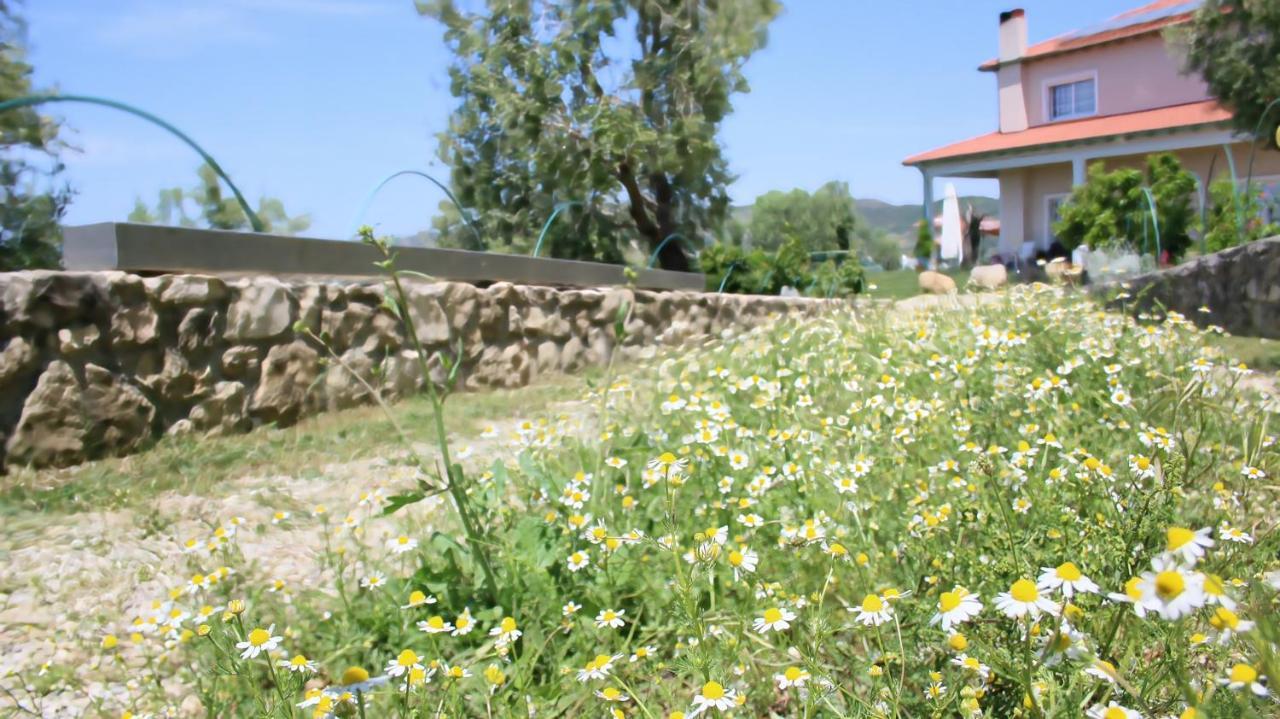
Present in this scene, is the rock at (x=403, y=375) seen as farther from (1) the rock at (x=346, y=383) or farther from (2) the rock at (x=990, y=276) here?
(2) the rock at (x=990, y=276)

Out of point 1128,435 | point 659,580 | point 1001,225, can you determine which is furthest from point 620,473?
point 1001,225

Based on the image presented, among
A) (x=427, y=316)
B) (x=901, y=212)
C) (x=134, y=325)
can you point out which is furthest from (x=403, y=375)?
(x=901, y=212)

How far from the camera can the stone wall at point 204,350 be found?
150 inches

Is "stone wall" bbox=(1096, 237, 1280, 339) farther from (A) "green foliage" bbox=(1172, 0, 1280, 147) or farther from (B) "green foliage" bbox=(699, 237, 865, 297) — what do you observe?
(A) "green foliage" bbox=(1172, 0, 1280, 147)

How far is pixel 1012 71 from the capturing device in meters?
20.3

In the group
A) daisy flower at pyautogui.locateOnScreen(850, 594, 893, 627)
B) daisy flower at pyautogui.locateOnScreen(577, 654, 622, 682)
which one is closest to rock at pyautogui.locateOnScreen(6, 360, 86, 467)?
daisy flower at pyautogui.locateOnScreen(577, 654, 622, 682)

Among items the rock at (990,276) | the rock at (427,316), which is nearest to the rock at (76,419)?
the rock at (427,316)

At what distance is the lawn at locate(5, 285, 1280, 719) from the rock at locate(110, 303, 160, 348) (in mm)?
1350

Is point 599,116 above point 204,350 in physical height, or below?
above

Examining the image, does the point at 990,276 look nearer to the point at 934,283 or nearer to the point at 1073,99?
the point at 934,283

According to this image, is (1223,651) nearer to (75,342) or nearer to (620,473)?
(620,473)

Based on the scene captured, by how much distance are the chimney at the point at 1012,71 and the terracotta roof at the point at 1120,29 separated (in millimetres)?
200

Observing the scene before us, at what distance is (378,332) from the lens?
5.49 meters

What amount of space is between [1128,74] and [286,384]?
19.5m
